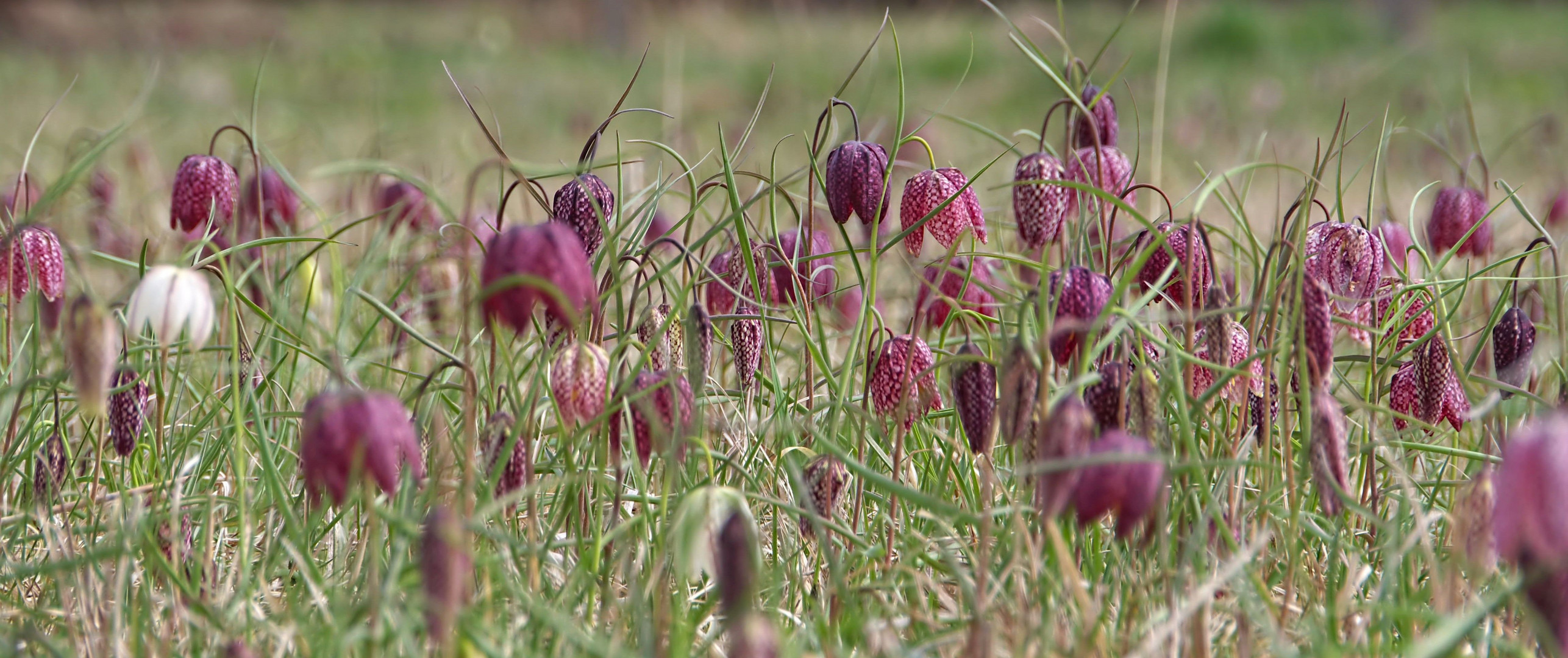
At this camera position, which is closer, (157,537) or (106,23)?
(157,537)

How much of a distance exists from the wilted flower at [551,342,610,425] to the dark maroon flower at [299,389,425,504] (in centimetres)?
25

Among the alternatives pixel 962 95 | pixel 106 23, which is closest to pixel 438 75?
pixel 962 95

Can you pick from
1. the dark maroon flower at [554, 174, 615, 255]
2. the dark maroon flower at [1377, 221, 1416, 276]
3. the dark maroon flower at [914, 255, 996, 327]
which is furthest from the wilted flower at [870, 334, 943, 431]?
the dark maroon flower at [1377, 221, 1416, 276]

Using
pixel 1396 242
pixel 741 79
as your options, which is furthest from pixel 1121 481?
pixel 741 79

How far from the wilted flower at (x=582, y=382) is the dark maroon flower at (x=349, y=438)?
248 millimetres

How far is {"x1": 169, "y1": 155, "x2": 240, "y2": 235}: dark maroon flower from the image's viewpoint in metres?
1.71

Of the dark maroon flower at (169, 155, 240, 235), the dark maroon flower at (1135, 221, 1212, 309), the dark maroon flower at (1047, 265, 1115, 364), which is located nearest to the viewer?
the dark maroon flower at (1047, 265, 1115, 364)

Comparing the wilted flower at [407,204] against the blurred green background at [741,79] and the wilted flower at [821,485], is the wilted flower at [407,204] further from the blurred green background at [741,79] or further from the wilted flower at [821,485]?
the wilted flower at [821,485]

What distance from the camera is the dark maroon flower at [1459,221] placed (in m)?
1.83

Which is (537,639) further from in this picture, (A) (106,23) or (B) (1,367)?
(A) (106,23)

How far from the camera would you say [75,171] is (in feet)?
4.84

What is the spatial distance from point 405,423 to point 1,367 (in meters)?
1.07

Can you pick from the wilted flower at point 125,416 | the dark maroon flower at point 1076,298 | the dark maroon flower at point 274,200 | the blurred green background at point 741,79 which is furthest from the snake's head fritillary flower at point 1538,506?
the dark maroon flower at point 274,200

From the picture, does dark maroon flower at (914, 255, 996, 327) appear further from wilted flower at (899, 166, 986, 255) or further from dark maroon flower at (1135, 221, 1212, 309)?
dark maroon flower at (1135, 221, 1212, 309)
